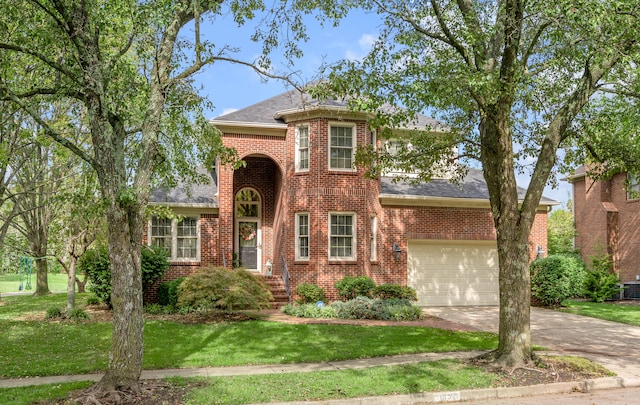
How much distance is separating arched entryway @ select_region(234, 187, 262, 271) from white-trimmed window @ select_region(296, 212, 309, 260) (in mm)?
3062

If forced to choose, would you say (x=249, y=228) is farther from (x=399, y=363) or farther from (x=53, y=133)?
(x=53, y=133)

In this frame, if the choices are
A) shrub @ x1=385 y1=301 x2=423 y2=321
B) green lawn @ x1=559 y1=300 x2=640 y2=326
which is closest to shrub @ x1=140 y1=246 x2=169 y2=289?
shrub @ x1=385 y1=301 x2=423 y2=321

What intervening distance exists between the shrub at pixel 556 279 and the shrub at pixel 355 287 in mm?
6290

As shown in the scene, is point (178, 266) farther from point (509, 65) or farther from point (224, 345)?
point (509, 65)

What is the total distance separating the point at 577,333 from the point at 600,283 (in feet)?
33.5

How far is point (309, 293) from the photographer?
17.5 meters

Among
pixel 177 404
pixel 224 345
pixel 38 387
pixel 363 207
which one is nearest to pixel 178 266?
pixel 363 207

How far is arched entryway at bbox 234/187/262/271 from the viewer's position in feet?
69.1

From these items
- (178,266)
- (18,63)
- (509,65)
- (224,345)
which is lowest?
(224,345)

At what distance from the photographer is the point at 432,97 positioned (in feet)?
29.4

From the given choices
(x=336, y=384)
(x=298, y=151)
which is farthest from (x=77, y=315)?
(x=336, y=384)

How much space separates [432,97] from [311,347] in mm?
5592

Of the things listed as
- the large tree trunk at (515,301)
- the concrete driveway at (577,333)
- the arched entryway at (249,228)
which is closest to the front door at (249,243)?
the arched entryway at (249,228)

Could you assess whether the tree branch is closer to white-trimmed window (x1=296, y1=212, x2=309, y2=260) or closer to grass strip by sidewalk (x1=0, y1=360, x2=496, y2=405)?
grass strip by sidewalk (x1=0, y1=360, x2=496, y2=405)
